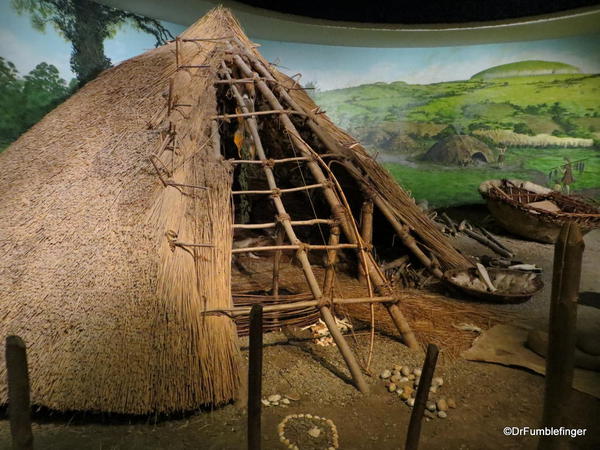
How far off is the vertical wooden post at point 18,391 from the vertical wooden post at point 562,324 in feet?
5.16

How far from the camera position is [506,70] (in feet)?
20.5

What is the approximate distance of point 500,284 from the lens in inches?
146

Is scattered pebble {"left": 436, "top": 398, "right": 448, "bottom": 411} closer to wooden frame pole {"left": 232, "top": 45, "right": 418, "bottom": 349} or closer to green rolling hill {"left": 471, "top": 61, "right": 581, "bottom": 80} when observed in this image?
wooden frame pole {"left": 232, "top": 45, "right": 418, "bottom": 349}

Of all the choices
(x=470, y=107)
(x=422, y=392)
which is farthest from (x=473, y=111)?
(x=422, y=392)

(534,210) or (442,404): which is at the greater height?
(534,210)

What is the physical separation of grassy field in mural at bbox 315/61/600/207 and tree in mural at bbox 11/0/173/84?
10.3ft

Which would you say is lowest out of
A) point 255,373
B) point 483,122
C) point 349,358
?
point 349,358

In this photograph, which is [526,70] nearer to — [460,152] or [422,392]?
[460,152]

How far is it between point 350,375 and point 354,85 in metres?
5.26

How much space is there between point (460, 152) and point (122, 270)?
613 centimetres

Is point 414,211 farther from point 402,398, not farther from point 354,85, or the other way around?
point 354,85

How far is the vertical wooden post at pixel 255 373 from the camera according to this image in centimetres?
133

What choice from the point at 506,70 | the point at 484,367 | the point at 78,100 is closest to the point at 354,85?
the point at 506,70

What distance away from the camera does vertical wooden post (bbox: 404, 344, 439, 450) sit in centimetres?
142
